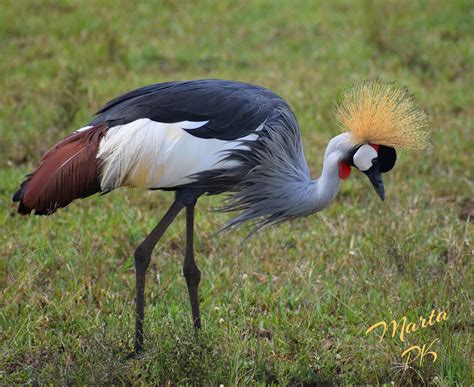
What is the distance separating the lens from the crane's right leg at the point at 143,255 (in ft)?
10.3

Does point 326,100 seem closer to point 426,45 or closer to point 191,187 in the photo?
point 426,45

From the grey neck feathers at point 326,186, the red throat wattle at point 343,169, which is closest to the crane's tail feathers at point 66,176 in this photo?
the grey neck feathers at point 326,186

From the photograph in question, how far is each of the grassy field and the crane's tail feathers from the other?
0.49 m

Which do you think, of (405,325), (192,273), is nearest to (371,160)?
(405,325)

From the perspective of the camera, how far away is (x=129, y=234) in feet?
13.9

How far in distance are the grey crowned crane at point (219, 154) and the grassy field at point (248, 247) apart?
39 cm

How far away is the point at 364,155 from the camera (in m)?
3.10

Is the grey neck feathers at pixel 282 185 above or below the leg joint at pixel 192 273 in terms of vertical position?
above

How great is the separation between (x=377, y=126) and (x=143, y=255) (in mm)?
989

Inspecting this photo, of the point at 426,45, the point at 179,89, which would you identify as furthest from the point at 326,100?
the point at 179,89

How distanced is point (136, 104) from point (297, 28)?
15.4ft

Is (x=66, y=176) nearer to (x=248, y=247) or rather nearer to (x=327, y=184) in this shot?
(x=327, y=184)

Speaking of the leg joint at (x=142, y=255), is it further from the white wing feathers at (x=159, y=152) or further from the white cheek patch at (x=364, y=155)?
the white cheek patch at (x=364, y=155)

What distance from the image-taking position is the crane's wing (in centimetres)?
311
